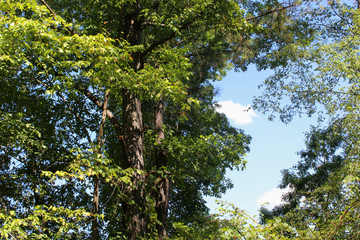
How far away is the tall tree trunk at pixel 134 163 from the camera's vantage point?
7.11 m

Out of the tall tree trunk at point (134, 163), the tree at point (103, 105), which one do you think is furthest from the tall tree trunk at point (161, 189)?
the tall tree trunk at point (134, 163)

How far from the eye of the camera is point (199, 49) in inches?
523

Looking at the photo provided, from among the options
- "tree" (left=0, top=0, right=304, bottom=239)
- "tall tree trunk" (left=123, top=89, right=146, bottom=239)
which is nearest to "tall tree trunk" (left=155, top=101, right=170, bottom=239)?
"tree" (left=0, top=0, right=304, bottom=239)

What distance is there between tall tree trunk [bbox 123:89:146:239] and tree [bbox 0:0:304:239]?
0.08ft

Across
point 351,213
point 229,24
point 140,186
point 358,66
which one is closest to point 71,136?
point 140,186

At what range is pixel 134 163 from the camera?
7688 millimetres

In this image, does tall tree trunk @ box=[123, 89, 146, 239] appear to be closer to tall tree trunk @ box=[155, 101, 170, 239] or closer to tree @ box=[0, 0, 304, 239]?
tree @ box=[0, 0, 304, 239]

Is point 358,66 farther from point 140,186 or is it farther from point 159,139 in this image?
point 140,186

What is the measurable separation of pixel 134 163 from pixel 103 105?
1620 millimetres

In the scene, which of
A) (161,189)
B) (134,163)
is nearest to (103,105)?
(134,163)

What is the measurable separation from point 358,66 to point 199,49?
18.4ft

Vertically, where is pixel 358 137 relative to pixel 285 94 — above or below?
below

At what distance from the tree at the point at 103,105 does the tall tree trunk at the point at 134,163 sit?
2cm

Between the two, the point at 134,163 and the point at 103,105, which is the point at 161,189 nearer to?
the point at 134,163
